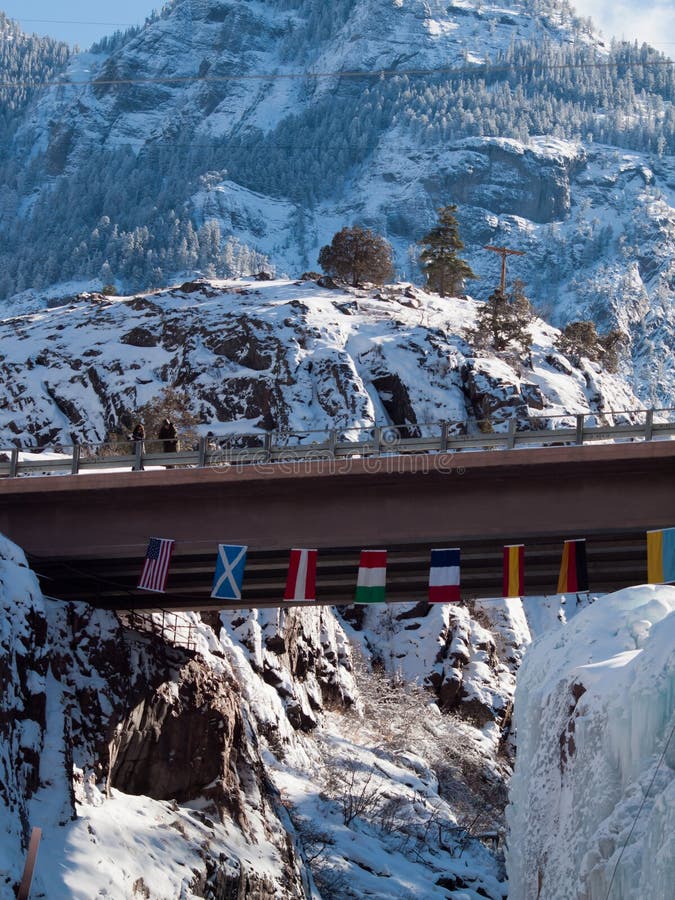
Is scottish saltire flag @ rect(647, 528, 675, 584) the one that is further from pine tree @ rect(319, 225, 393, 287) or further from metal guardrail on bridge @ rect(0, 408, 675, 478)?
pine tree @ rect(319, 225, 393, 287)

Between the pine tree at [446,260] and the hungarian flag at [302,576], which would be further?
the pine tree at [446,260]

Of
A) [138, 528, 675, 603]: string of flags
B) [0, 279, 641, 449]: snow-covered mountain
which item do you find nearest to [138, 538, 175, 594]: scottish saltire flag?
[138, 528, 675, 603]: string of flags

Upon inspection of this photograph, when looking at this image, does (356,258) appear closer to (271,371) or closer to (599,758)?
(271,371)

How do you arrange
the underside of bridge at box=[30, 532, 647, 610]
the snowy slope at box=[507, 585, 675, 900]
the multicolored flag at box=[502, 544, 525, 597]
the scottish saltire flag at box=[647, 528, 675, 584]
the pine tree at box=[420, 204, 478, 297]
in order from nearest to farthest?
the snowy slope at box=[507, 585, 675, 900], the scottish saltire flag at box=[647, 528, 675, 584], the multicolored flag at box=[502, 544, 525, 597], the underside of bridge at box=[30, 532, 647, 610], the pine tree at box=[420, 204, 478, 297]

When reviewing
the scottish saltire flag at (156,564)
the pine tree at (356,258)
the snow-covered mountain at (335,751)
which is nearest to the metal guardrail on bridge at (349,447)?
the scottish saltire flag at (156,564)

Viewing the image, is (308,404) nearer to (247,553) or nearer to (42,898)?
(247,553)

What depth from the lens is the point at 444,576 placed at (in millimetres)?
31438

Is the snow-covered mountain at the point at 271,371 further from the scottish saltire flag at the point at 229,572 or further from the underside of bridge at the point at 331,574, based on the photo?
the scottish saltire flag at the point at 229,572

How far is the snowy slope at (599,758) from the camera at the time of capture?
16500mm

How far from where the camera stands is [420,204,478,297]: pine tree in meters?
109

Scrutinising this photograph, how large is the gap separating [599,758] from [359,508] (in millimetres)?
14959

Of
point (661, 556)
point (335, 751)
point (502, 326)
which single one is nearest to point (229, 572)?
point (661, 556)

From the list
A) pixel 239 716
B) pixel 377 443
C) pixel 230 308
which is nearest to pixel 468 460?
pixel 377 443

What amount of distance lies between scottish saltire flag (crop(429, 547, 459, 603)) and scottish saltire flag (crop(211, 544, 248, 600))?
14.5 ft
